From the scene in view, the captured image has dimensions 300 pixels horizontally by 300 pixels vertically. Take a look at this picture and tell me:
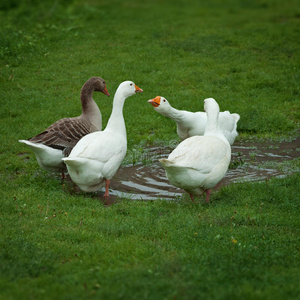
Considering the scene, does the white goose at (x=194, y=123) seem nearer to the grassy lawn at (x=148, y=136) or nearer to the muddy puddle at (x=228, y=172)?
the muddy puddle at (x=228, y=172)

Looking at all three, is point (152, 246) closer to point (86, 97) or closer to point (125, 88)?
point (125, 88)

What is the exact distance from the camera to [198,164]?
6.80 meters

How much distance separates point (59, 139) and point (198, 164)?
99.5 inches

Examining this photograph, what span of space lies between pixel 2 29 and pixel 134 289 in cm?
1444

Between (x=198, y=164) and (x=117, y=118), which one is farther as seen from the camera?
(x=117, y=118)

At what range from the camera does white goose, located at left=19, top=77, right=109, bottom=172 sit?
7828mm

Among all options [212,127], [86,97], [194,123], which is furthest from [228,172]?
[86,97]

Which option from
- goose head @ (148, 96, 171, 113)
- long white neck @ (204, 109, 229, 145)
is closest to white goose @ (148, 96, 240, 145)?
goose head @ (148, 96, 171, 113)

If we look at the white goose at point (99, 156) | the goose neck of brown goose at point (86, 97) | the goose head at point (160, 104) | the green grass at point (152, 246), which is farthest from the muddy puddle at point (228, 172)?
the goose neck of brown goose at point (86, 97)

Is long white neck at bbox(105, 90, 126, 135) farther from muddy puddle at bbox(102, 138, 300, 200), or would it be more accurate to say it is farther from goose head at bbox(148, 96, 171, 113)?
muddy puddle at bbox(102, 138, 300, 200)

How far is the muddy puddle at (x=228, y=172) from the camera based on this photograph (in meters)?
8.01

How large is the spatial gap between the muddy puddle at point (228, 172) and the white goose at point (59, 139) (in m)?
0.97

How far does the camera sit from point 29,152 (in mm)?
9711

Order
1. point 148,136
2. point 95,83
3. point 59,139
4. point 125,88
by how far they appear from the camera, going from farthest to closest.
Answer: point 148,136
point 95,83
point 125,88
point 59,139
